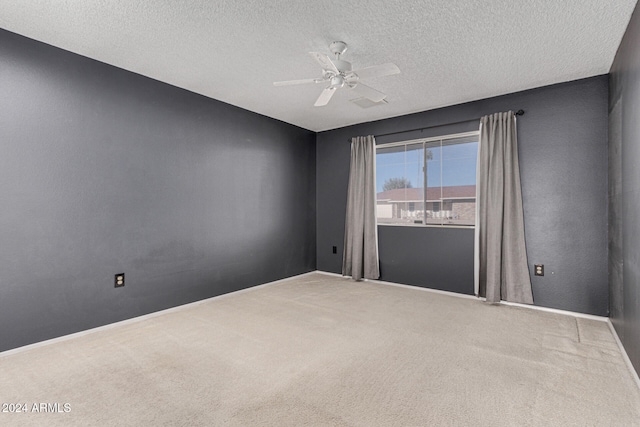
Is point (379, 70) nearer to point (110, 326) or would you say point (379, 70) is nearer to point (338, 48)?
point (338, 48)

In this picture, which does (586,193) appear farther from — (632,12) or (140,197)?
(140,197)

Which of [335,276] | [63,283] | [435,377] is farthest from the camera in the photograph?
[335,276]

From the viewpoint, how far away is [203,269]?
363 centimetres

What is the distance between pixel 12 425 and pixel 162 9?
2543 millimetres

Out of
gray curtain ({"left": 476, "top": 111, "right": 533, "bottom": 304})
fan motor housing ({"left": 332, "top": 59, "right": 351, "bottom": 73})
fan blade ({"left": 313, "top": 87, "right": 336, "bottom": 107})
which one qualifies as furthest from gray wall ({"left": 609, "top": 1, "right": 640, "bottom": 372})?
fan blade ({"left": 313, "top": 87, "right": 336, "bottom": 107})

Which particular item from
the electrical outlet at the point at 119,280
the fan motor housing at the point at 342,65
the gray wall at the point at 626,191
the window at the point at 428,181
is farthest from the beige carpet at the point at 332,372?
the fan motor housing at the point at 342,65

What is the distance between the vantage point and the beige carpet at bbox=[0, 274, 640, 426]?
1.63 metres

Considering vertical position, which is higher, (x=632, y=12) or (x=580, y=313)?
(x=632, y=12)

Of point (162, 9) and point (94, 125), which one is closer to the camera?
point (162, 9)

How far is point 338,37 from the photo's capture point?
7.82 feet

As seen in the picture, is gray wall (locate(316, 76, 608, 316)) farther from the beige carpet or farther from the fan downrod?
the fan downrod

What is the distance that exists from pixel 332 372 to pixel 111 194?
98.7 inches

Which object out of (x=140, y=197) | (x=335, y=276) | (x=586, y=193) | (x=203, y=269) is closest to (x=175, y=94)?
(x=140, y=197)

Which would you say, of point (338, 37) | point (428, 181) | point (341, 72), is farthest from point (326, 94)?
point (428, 181)
